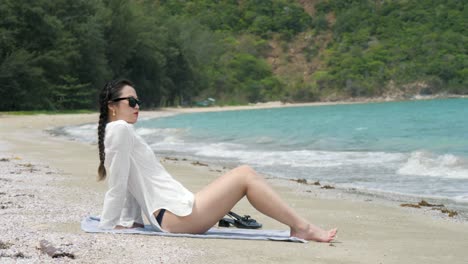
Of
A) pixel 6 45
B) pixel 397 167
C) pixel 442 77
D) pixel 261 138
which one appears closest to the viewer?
pixel 397 167

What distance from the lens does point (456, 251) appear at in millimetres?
5668

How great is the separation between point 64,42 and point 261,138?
32.8m

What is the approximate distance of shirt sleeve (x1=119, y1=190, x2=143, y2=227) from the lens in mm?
5887

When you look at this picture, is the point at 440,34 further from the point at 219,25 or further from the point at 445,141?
the point at 445,141

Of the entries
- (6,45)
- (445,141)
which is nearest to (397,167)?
(445,141)

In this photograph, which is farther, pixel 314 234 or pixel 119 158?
pixel 314 234

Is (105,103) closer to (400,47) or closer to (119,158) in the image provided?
(119,158)

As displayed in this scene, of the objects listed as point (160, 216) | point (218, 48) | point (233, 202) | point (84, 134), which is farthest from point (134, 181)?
point (218, 48)

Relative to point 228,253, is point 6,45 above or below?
above

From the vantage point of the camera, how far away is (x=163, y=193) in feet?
18.7

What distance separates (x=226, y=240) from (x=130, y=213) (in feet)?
2.72

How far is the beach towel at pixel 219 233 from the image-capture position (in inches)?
226

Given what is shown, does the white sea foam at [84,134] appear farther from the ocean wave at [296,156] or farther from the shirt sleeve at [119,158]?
the shirt sleeve at [119,158]

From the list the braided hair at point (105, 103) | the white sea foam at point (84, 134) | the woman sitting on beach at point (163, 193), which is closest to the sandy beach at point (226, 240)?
the woman sitting on beach at point (163, 193)
